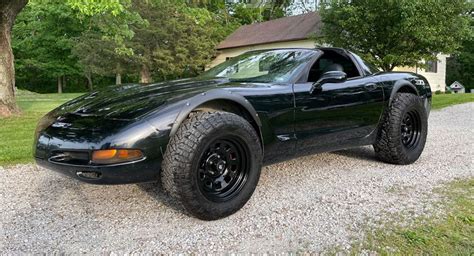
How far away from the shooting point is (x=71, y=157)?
8.89ft

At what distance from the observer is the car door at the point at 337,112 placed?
3547 millimetres

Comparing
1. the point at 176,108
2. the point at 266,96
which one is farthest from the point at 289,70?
the point at 176,108

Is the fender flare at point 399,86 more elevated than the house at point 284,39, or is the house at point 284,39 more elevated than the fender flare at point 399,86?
the house at point 284,39

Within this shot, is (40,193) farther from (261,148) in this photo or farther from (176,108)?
(261,148)

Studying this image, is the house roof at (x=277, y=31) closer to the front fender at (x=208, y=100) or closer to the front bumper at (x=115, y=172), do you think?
the front fender at (x=208, y=100)

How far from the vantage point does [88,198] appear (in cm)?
345

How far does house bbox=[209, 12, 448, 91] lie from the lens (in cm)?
2328

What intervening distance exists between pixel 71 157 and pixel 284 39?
22601 mm

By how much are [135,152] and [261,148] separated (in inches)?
40.6

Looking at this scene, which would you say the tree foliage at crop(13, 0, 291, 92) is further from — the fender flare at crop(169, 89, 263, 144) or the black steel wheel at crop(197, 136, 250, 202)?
the black steel wheel at crop(197, 136, 250, 202)

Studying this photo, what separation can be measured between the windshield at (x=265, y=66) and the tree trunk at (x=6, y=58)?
710cm

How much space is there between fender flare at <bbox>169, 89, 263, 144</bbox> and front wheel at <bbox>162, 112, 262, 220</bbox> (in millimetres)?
60

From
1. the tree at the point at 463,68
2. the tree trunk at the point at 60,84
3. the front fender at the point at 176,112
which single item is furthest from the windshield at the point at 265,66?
the tree at the point at 463,68

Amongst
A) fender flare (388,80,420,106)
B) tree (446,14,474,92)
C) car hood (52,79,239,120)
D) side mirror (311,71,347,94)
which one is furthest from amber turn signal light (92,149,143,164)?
tree (446,14,474,92)
